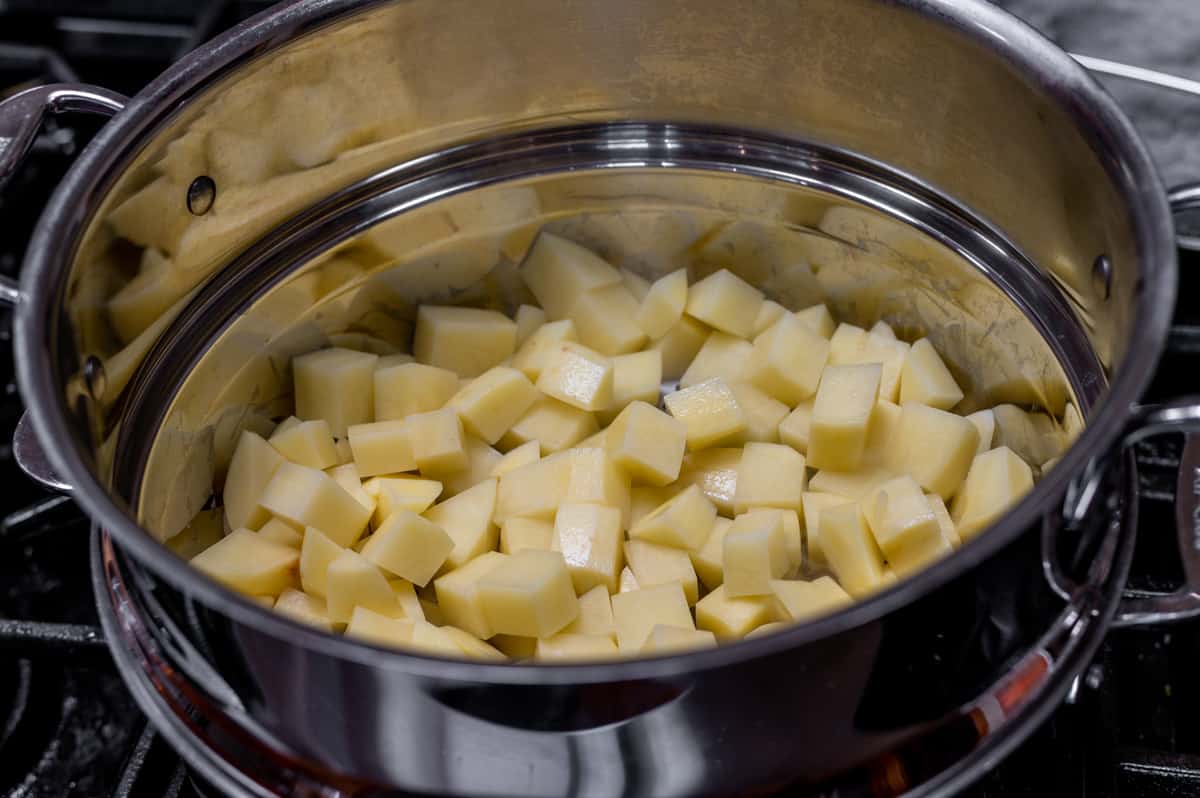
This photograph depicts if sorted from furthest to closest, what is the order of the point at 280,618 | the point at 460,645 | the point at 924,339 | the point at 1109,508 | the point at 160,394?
the point at 924,339
the point at 160,394
the point at 460,645
the point at 1109,508
the point at 280,618

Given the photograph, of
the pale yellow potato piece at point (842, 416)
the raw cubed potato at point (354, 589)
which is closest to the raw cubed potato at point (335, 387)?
the raw cubed potato at point (354, 589)

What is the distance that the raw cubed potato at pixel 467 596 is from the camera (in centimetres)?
99

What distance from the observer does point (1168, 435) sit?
3.96 feet

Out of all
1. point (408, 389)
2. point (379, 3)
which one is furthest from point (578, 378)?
point (379, 3)

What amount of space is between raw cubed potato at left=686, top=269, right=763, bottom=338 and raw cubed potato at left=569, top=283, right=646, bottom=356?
0.20ft

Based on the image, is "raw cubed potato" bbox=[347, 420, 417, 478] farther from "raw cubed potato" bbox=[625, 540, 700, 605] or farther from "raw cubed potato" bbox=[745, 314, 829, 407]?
"raw cubed potato" bbox=[745, 314, 829, 407]

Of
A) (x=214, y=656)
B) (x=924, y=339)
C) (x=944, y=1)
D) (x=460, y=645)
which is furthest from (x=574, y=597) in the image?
(x=944, y=1)

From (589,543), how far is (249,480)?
0.31m

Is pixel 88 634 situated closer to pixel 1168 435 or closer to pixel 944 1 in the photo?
pixel 944 1

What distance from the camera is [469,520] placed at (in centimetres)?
109

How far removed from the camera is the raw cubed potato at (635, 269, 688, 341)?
1.22 meters

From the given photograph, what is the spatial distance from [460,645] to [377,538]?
0.41 ft

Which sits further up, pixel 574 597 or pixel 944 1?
pixel 944 1

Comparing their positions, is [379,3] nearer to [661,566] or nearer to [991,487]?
[661,566]
